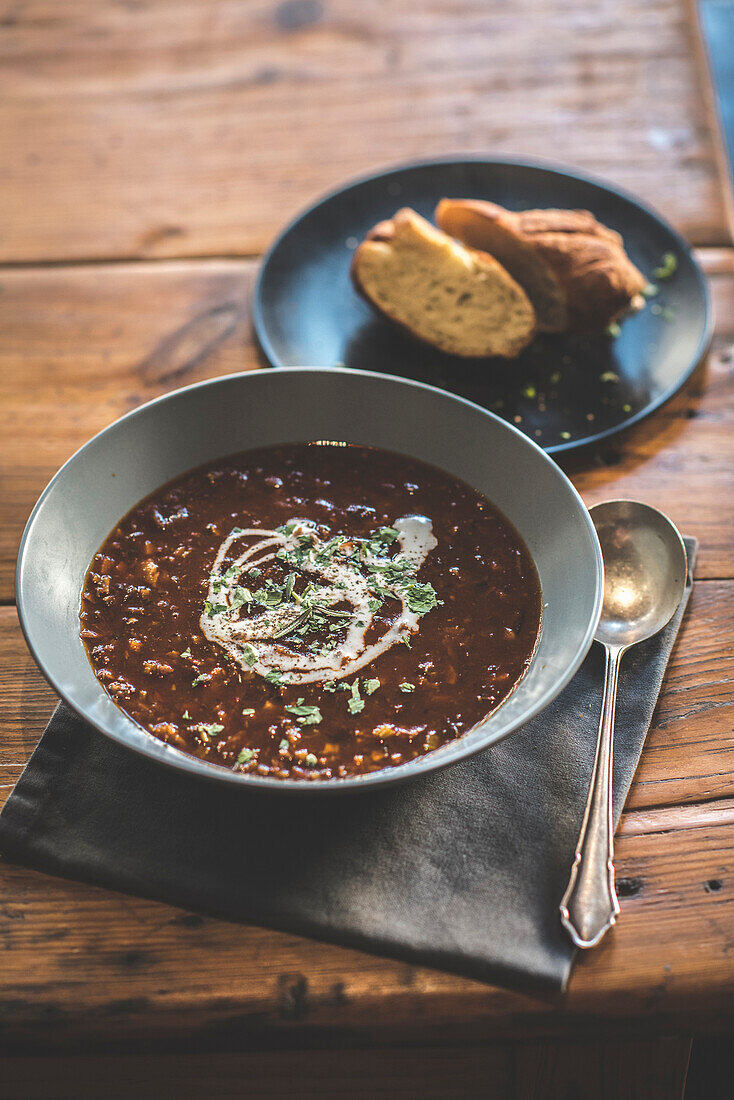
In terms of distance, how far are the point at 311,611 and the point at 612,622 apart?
1.86 feet

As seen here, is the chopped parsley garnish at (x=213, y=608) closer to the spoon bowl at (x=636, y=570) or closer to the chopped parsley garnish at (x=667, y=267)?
the spoon bowl at (x=636, y=570)

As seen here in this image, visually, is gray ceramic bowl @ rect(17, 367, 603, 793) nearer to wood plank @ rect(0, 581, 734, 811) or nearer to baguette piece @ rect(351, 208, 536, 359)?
wood plank @ rect(0, 581, 734, 811)

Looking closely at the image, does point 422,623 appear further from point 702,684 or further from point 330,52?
point 330,52

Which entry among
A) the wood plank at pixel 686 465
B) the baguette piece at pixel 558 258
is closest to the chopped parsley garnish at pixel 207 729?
the wood plank at pixel 686 465

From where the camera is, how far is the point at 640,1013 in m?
1.47

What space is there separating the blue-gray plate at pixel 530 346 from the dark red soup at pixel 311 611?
415 mm

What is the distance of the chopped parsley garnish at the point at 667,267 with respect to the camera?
2.53 m

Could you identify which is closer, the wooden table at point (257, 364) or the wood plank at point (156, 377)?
the wooden table at point (257, 364)

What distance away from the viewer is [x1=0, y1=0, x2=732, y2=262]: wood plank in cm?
281

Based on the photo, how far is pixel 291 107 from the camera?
3.12m

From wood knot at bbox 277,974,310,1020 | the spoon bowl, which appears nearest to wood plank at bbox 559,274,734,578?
the spoon bowl

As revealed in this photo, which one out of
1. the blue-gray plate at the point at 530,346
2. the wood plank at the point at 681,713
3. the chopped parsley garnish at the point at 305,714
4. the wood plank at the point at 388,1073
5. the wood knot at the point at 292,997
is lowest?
the wood plank at the point at 388,1073

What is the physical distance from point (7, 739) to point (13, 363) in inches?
41.8

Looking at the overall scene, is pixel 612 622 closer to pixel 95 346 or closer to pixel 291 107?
pixel 95 346
